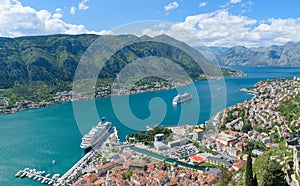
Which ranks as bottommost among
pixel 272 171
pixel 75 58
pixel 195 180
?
pixel 195 180

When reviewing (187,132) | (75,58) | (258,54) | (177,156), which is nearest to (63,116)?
(187,132)

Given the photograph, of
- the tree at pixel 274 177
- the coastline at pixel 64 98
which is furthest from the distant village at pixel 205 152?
the coastline at pixel 64 98

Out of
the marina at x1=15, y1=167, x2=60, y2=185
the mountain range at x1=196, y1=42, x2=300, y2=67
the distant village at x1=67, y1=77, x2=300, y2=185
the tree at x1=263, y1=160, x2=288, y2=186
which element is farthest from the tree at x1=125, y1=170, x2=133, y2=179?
the mountain range at x1=196, y1=42, x2=300, y2=67

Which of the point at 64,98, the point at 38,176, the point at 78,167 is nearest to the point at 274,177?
the point at 78,167

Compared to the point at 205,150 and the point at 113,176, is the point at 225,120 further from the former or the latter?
the point at 113,176

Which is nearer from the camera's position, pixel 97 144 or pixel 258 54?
pixel 97 144

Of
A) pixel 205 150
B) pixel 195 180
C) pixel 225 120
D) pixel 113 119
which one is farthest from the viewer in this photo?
pixel 113 119

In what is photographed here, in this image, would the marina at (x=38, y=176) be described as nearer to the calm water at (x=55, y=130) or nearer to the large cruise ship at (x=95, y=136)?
the calm water at (x=55, y=130)

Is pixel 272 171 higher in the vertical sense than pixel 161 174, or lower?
higher
